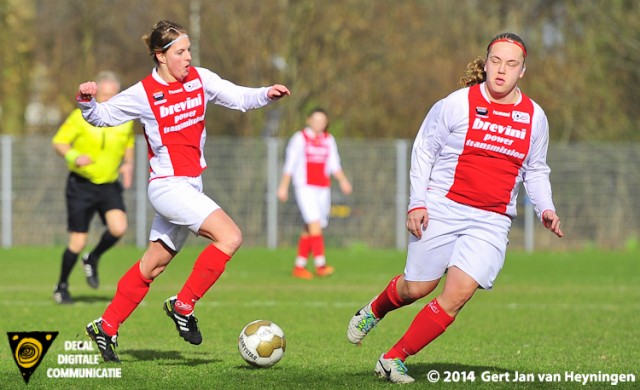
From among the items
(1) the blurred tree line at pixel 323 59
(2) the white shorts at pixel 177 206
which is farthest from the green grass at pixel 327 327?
(1) the blurred tree line at pixel 323 59

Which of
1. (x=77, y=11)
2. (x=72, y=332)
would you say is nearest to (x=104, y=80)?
(x=72, y=332)

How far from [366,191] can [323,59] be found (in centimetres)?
471

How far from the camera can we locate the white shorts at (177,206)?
726 centimetres

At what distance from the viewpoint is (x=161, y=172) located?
7.39 meters

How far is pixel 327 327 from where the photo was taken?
10086mm

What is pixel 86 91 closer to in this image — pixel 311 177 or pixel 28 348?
pixel 28 348

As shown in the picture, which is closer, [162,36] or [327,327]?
[162,36]

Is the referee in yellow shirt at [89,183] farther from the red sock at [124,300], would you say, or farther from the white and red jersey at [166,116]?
the white and red jersey at [166,116]

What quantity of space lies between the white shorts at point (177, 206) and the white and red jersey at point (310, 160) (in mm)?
8721

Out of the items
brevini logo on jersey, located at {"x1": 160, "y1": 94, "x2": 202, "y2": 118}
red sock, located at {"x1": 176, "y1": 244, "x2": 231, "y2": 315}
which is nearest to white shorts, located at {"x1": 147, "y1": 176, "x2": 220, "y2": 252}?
red sock, located at {"x1": 176, "y1": 244, "x2": 231, "y2": 315}

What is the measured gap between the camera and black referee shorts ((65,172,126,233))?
38.9 ft

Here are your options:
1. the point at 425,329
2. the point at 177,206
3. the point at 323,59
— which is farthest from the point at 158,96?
the point at 323,59

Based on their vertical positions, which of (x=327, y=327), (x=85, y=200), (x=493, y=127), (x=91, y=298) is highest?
(x=493, y=127)

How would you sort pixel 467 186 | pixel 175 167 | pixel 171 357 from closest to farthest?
pixel 467 186, pixel 175 167, pixel 171 357
